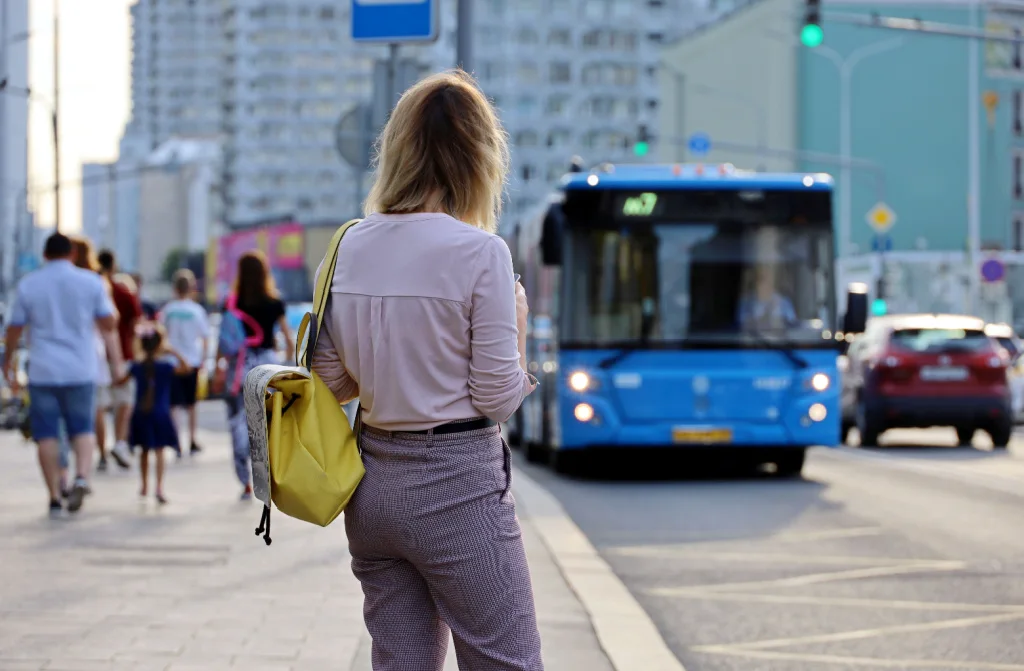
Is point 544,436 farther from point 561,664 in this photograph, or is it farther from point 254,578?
point 561,664

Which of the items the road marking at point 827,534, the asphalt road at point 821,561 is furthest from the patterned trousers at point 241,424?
the road marking at point 827,534

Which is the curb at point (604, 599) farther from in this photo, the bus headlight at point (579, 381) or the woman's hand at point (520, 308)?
the bus headlight at point (579, 381)

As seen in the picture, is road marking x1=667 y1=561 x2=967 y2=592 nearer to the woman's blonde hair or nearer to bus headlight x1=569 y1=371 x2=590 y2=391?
the woman's blonde hair

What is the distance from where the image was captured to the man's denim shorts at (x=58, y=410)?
35.9 ft

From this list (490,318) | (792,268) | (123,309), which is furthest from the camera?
A: (792,268)

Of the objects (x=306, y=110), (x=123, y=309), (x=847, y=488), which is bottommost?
(x=847, y=488)

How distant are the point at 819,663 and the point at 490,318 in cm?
350

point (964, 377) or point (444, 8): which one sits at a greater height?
point (444, 8)

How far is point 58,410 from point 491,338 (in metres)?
7.84

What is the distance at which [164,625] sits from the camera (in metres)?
6.91

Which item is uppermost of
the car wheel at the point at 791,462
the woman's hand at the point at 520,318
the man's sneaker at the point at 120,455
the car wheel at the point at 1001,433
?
the woman's hand at the point at 520,318

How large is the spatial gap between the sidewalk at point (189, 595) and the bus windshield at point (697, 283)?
4.15m

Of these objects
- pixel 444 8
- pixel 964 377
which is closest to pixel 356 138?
pixel 964 377

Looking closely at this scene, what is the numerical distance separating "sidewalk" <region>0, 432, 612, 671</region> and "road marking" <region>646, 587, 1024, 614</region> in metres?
0.59
